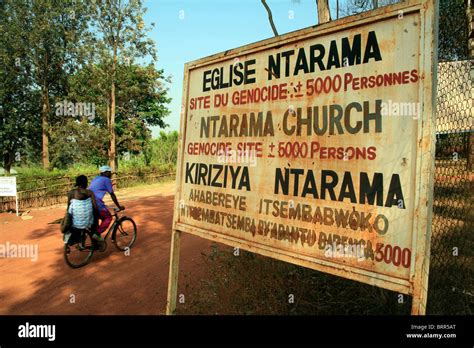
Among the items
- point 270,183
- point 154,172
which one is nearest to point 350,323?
point 270,183

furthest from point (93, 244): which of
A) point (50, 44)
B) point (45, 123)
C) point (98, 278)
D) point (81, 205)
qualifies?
point (50, 44)

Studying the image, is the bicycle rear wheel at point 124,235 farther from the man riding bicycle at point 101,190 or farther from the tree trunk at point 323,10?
the tree trunk at point 323,10

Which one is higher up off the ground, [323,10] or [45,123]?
[323,10]

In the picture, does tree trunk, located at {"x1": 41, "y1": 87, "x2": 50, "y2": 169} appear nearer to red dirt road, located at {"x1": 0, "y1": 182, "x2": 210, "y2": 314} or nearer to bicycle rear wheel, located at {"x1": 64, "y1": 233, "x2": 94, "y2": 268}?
red dirt road, located at {"x1": 0, "y1": 182, "x2": 210, "y2": 314}

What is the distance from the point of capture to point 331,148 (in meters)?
2.56

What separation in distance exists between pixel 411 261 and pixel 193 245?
6.20m

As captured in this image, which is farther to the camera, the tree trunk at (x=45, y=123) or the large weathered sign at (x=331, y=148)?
the tree trunk at (x=45, y=123)

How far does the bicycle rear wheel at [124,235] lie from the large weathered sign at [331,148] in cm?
487

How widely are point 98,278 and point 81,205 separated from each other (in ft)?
4.84

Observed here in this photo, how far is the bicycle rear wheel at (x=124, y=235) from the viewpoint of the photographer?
25.7ft

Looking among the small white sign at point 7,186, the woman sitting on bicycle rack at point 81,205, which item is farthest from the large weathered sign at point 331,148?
the small white sign at point 7,186

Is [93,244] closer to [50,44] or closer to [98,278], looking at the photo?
[98,278]

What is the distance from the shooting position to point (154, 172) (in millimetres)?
27781

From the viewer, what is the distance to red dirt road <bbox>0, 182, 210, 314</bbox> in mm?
5016
